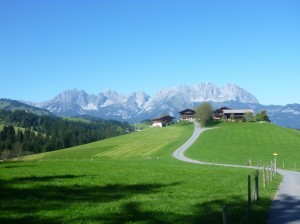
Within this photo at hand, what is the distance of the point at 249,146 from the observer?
117062 millimetres

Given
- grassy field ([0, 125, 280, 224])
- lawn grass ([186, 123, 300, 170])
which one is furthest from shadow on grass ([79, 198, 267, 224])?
lawn grass ([186, 123, 300, 170])

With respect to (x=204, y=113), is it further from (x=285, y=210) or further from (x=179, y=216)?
(x=179, y=216)

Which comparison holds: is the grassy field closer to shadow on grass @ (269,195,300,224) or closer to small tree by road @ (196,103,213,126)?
shadow on grass @ (269,195,300,224)

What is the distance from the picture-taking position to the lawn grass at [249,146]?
3468 inches

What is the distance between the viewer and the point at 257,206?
Result: 68.1ft

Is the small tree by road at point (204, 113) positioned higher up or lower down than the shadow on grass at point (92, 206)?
higher up

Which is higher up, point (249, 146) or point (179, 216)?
point (179, 216)

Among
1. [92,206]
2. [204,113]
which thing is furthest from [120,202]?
[204,113]

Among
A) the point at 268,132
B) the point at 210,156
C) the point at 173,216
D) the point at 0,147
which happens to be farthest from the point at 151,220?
the point at 0,147

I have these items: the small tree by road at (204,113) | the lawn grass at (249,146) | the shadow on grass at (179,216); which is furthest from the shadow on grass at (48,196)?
the small tree by road at (204,113)

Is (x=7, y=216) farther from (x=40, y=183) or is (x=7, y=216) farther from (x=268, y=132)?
(x=268, y=132)

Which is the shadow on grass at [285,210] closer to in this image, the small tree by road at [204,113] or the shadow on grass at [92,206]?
the shadow on grass at [92,206]

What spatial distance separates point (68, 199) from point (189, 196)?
23.6 ft

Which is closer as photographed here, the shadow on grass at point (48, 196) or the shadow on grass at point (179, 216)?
the shadow on grass at point (179, 216)
